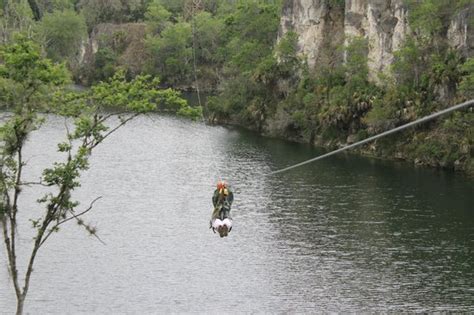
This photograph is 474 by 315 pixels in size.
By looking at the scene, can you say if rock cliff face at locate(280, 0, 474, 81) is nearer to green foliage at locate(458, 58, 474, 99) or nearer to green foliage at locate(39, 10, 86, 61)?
green foliage at locate(458, 58, 474, 99)

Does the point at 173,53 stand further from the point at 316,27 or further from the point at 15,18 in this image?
the point at 316,27

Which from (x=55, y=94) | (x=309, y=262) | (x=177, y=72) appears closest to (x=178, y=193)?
(x=309, y=262)

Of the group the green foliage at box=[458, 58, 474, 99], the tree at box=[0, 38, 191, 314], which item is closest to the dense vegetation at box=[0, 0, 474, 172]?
the green foliage at box=[458, 58, 474, 99]

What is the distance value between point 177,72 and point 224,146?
184ft

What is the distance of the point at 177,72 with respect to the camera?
444ft

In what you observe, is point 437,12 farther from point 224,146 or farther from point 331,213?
point 331,213

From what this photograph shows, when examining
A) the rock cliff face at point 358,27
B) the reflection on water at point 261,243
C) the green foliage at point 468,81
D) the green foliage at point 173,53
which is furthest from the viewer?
the green foliage at point 173,53

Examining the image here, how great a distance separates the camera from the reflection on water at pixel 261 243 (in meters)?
42.2

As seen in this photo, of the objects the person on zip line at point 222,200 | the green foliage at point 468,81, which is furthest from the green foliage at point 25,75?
the green foliage at point 468,81

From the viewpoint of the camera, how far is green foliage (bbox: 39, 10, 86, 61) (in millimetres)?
136625

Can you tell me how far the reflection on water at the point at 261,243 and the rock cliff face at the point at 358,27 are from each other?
1371 centimetres

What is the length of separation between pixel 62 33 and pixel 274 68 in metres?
52.8

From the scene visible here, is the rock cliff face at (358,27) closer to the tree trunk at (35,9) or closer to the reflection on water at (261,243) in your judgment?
the reflection on water at (261,243)

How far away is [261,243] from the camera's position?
50.4 meters
